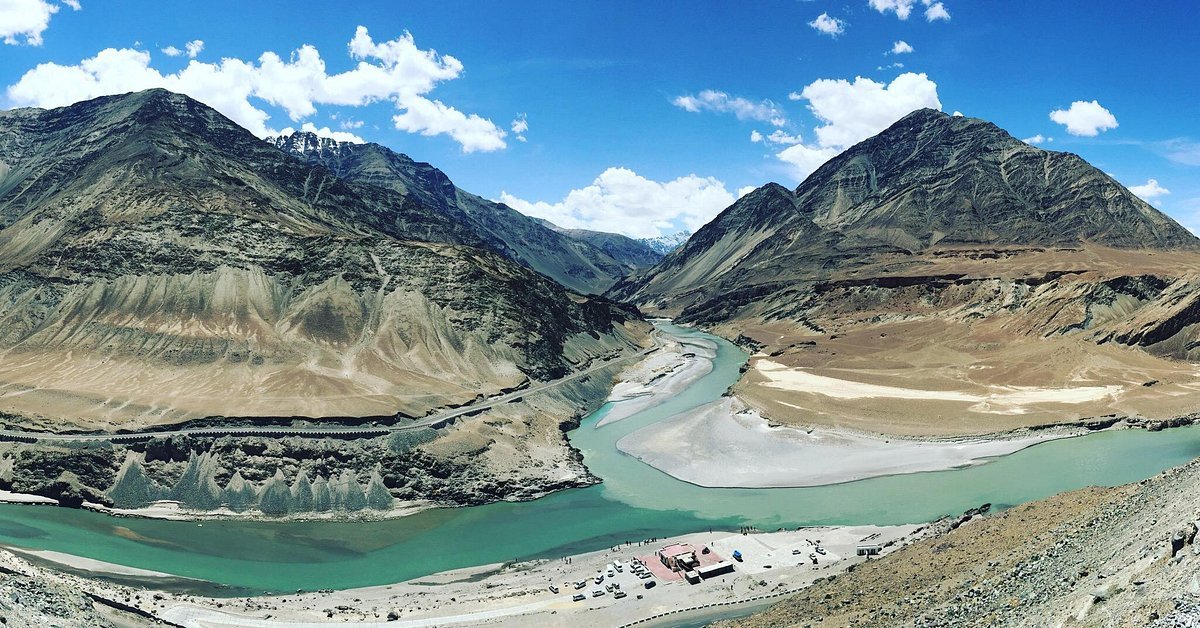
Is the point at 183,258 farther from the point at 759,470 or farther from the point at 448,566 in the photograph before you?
the point at 759,470

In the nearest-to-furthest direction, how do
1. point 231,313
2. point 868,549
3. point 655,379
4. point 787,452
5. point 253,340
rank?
point 868,549, point 787,452, point 253,340, point 231,313, point 655,379

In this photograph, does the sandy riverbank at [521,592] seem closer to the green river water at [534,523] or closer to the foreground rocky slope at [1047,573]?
the green river water at [534,523]

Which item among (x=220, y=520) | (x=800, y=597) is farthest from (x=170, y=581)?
(x=800, y=597)

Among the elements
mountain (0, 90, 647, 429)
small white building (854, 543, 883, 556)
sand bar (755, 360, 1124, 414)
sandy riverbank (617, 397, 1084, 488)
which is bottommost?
small white building (854, 543, 883, 556)

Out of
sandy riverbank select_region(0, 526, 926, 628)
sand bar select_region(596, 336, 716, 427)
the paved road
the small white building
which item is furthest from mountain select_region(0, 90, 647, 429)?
the small white building

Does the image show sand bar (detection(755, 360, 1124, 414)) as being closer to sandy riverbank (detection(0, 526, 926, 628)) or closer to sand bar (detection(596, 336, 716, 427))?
sand bar (detection(596, 336, 716, 427))

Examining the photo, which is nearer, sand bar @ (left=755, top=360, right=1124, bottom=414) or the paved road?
the paved road

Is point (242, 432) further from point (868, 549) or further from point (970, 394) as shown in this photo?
point (970, 394)

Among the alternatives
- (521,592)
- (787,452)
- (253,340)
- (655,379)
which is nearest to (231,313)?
(253,340)
